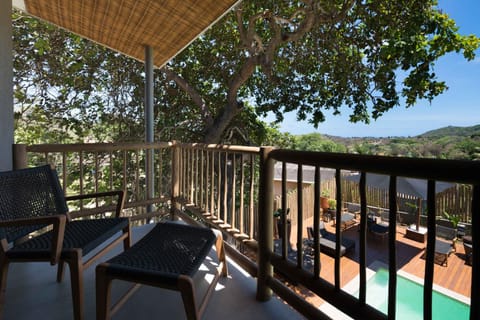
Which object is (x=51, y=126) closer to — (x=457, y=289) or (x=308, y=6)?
(x=308, y=6)

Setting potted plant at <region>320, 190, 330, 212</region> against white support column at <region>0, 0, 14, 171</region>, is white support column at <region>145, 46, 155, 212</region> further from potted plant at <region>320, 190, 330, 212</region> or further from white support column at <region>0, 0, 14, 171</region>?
potted plant at <region>320, 190, 330, 212</region>

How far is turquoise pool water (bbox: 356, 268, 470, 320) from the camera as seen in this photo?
493cm

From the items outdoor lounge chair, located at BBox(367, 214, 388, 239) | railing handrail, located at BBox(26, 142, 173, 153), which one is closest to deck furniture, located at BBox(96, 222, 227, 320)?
railing handrail, located at BBox(26, 142, 173, 153)

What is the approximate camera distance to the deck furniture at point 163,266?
1303 millimetres

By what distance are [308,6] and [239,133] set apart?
129 inches

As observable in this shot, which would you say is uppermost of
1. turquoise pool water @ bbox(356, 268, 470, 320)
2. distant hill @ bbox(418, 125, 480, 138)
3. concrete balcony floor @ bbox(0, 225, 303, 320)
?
distant hill @ bbox(418, 125, 480, 138)

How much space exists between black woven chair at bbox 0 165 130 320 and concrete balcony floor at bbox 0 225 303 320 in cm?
18

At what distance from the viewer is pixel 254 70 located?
6219mm

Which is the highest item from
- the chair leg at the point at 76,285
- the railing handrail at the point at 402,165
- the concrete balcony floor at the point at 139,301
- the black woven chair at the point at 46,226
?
the railing handrail at the point at 402,165

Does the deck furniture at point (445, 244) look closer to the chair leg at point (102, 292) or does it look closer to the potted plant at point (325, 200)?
the potted plant at point (325, 200)

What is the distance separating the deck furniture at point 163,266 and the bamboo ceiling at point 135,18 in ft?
7.02

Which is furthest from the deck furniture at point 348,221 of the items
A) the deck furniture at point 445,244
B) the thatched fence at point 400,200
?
the deck furniture at point 445,244

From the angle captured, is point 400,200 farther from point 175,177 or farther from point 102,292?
point 102,292

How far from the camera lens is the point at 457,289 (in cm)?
521
